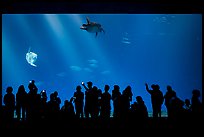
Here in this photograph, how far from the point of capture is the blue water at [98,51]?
38.2 m

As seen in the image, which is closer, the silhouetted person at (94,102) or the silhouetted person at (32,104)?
the silhouetted person at (32,104)

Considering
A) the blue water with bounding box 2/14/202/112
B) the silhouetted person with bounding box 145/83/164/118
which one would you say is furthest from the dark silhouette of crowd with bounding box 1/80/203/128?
the blue water with bounding box 2/14/202/112

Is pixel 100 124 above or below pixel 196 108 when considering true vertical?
below

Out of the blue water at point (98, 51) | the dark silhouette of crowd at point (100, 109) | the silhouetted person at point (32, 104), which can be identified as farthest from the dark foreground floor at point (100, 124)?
the blue water at point (98, 51)

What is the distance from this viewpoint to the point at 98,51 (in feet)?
155

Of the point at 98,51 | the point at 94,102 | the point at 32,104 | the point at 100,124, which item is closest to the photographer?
the point at 100,124

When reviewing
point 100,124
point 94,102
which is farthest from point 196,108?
point 94,102

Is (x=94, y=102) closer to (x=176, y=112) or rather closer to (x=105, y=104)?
(x=105, y=104)

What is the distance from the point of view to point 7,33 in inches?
1494

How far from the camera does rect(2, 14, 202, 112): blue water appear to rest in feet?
125

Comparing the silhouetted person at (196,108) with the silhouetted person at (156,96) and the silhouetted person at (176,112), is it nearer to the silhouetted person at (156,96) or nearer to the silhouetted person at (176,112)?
the silhouetted person at (176,112)

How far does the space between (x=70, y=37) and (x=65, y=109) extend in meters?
40.1

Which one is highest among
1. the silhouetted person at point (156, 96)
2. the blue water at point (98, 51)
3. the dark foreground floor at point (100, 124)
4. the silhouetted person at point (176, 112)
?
the blue water at point (98, 51)

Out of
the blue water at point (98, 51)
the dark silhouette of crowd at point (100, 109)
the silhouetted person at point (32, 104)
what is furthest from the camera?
the blue water at point (98, 51)
